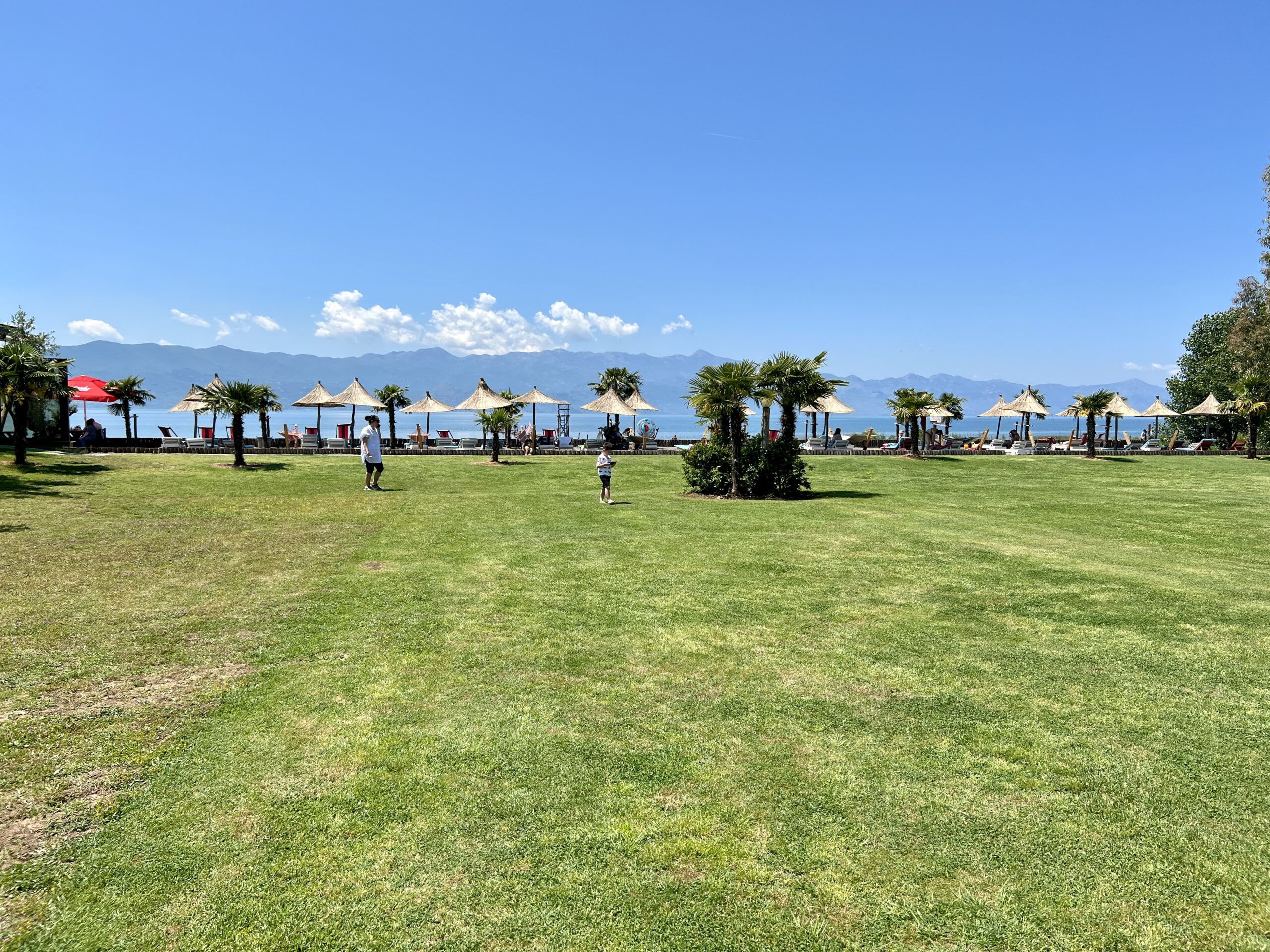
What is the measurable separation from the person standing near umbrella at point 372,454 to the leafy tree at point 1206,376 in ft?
179

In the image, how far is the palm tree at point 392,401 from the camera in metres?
36.2

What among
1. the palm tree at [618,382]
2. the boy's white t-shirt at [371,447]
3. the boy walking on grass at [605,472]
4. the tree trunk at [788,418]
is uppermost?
the palm tree at [618,382]

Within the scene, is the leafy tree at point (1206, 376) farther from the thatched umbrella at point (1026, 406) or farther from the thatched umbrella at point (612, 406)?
the thatched umbrella at point (612, 406)

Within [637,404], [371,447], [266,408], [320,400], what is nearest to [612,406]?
[637,404]

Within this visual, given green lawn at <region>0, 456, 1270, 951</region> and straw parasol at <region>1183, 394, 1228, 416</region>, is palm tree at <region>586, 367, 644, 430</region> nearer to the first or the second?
straw parasol at <region>1183, 394, 1228, 416</region>

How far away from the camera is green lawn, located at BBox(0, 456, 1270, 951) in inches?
130

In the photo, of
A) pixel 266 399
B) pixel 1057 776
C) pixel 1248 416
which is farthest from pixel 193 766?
pixel 1248 416

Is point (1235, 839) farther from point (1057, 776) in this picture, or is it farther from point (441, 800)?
point (441, 800)

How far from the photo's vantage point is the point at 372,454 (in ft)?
62.0

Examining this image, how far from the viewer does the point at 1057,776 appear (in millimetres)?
4492

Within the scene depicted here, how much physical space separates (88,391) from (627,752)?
3701 centimetres

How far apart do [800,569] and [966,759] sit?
571cm

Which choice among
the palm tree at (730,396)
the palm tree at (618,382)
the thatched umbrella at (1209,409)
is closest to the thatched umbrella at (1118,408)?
the thatched umbrella at (1209,409)

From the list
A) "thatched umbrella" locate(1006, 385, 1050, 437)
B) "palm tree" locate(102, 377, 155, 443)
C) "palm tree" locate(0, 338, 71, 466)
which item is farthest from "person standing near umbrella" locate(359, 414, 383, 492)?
"thatched umbrella" locate(1006, 385, 1050, 437)
